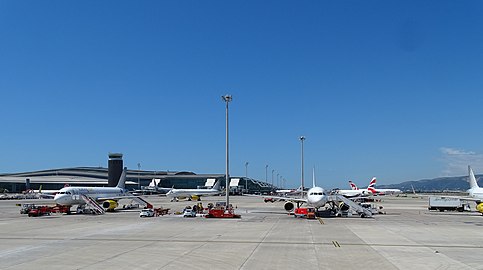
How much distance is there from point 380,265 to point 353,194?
10505 cm

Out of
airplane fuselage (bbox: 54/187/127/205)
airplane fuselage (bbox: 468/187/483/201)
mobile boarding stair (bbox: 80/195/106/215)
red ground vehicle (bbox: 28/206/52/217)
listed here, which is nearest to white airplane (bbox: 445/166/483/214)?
airplane fuselage (bbox: 468/187/483/201)

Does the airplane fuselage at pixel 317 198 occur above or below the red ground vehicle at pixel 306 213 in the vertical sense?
above

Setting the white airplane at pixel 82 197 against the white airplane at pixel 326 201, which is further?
the white airplane at pixel 82 197

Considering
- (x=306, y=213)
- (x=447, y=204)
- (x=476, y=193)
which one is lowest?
(x=306, y=213)

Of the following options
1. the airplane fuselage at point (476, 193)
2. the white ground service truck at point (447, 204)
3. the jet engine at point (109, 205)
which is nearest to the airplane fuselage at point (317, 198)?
the airplane fuselage at point (476, 193)

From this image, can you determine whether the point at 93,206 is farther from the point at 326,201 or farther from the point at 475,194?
the point at 475,194

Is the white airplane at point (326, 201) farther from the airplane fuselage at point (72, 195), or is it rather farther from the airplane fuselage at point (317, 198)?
the airplane fuselage at point (72, 195)

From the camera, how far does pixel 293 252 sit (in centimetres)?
2245

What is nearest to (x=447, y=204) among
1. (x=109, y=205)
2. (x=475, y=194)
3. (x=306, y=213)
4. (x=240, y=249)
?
(x=475, y=194)

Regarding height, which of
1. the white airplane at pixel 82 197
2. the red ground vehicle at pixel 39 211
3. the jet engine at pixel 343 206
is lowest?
the red ground vehicle at pixel 39 211

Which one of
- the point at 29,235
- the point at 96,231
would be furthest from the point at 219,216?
the point at 29,235

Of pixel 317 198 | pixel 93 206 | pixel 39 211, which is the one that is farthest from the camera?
pixel 93 206

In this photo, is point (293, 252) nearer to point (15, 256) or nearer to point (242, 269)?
point (242, 269)

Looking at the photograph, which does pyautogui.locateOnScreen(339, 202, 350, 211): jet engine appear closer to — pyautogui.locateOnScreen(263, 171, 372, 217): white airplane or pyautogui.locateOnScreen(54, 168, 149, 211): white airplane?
pyautogui.locateOnScreen(263, 171, 372, 217): white airplane
